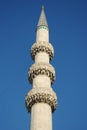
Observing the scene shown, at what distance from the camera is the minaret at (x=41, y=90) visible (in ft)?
78.6

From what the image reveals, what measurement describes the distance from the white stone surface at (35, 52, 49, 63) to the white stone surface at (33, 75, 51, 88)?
5.89ft

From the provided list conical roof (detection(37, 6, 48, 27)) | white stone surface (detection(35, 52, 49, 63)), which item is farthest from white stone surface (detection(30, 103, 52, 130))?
conical roof (detection(37, 6, 48, 27))

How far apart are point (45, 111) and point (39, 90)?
178 cm

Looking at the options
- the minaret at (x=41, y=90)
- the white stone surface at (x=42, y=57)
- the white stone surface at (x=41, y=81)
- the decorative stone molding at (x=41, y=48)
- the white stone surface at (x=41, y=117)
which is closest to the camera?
the white stone surface at (x=41, y=117)

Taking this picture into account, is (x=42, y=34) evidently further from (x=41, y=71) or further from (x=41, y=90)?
(x=41, y=90)

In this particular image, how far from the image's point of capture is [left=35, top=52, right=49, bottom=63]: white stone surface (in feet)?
94.0

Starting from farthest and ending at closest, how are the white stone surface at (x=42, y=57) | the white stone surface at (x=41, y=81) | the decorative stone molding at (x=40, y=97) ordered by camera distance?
1. the white stone surface at (x=42, y=57)
2. the white stone surface at (x=41, y=81)
3. the decorative stone molding at (x=40, y=97)

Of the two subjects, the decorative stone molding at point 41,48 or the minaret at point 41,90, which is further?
the decorative stone molding at point 41,48

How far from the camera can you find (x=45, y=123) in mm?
23641

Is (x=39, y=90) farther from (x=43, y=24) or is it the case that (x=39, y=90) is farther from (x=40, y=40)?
(x=43, y=24)

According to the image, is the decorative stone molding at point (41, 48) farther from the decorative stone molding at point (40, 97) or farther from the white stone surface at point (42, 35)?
the decorative stone molding at point (40, 97)

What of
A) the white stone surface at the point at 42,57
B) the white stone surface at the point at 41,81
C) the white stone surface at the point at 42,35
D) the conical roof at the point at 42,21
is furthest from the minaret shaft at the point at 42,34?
A: the white stone surface at the point at 41,81

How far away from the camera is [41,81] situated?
26734mm

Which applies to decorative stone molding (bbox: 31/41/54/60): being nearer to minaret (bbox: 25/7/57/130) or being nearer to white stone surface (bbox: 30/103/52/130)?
minaret (bbox: 25/7/57/130)
